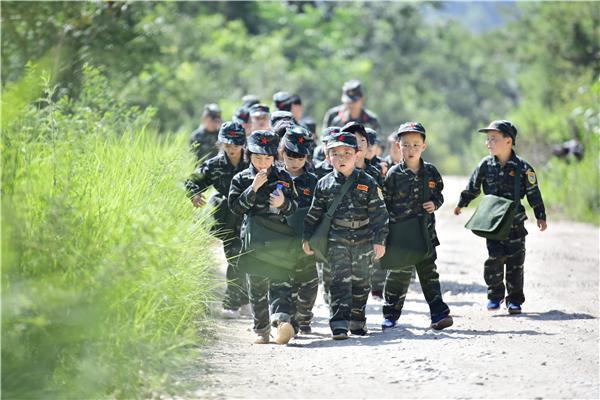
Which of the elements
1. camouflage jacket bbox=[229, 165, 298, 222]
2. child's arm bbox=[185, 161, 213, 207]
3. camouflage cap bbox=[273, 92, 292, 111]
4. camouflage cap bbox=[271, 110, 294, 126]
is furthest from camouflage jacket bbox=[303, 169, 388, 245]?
camouflage cap bbox=[273, 92, 292, 111]

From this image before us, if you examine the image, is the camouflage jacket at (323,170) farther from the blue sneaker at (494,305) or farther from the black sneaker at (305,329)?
the blue sneaker at (494,305)

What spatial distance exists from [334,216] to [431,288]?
3.50 feet

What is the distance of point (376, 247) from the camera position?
8828 millimetres

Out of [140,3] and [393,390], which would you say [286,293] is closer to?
[393,390]

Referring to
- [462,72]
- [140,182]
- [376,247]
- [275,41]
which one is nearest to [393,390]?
[376,247]

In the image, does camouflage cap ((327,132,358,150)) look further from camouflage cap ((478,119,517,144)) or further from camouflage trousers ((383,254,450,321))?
camouflage cap ((478,119,517,144))

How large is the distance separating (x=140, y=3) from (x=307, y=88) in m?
21.0

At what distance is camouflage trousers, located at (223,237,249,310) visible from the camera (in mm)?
10320

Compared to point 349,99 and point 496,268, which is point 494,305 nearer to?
point 496,268

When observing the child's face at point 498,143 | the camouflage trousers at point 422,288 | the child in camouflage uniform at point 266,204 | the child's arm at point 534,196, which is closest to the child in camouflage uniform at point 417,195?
the camouflage trousers at point 422,288

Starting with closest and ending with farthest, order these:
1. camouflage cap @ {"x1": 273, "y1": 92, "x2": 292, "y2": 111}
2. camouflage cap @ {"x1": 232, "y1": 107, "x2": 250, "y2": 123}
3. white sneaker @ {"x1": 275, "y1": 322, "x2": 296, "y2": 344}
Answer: white sneaker @ {"x1": 275, "y1": 322, "x2": 296, "y2": 344} < camouflage cap @ {"x1": 232, "y1": 107, "x2": 250, "y2": 123} < camouflage cap @ {"x1": 273, "y1": 92, "x2": 292, "y2": 111}

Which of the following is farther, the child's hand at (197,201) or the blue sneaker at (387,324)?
the child's hand at (197,201)

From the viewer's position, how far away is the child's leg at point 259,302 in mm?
9008

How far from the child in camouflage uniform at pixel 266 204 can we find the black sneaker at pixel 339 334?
31 cm
